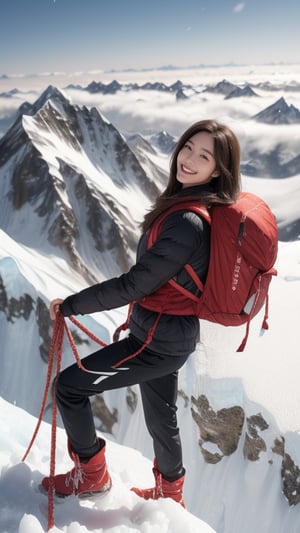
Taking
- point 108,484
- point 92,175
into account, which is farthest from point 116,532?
point 92,175

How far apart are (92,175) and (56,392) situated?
14839 centimetres

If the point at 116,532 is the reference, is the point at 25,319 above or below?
below

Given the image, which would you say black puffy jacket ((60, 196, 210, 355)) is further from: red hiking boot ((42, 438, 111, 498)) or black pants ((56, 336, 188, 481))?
red hiking boot ((42, 438, 111, 498))

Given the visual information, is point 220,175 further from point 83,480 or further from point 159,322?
point 83,480

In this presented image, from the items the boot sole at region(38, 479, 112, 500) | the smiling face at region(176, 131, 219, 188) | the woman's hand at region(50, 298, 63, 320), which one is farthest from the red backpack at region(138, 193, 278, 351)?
the boot sole at region(38, 479, 112, 500)

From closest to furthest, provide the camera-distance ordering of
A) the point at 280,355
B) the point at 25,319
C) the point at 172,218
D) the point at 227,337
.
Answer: the point at 172,218 → the point at 280,355 → the point at 227,337 → the point at 25,319

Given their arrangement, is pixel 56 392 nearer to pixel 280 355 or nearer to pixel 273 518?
pixel 280 355

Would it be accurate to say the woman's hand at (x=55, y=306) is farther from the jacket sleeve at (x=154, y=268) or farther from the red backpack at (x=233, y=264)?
the red backpack at (x=233, y=264)

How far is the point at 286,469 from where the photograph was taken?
125 feet

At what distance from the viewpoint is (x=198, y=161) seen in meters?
4.11

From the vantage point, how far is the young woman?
3.85m

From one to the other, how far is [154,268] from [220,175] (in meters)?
1.21

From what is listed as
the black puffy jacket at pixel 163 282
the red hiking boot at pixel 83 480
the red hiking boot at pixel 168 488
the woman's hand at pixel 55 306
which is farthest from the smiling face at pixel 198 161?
the red hiking boot at pixel 168 488

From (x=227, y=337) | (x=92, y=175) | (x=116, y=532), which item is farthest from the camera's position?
(x=92, y=175)
